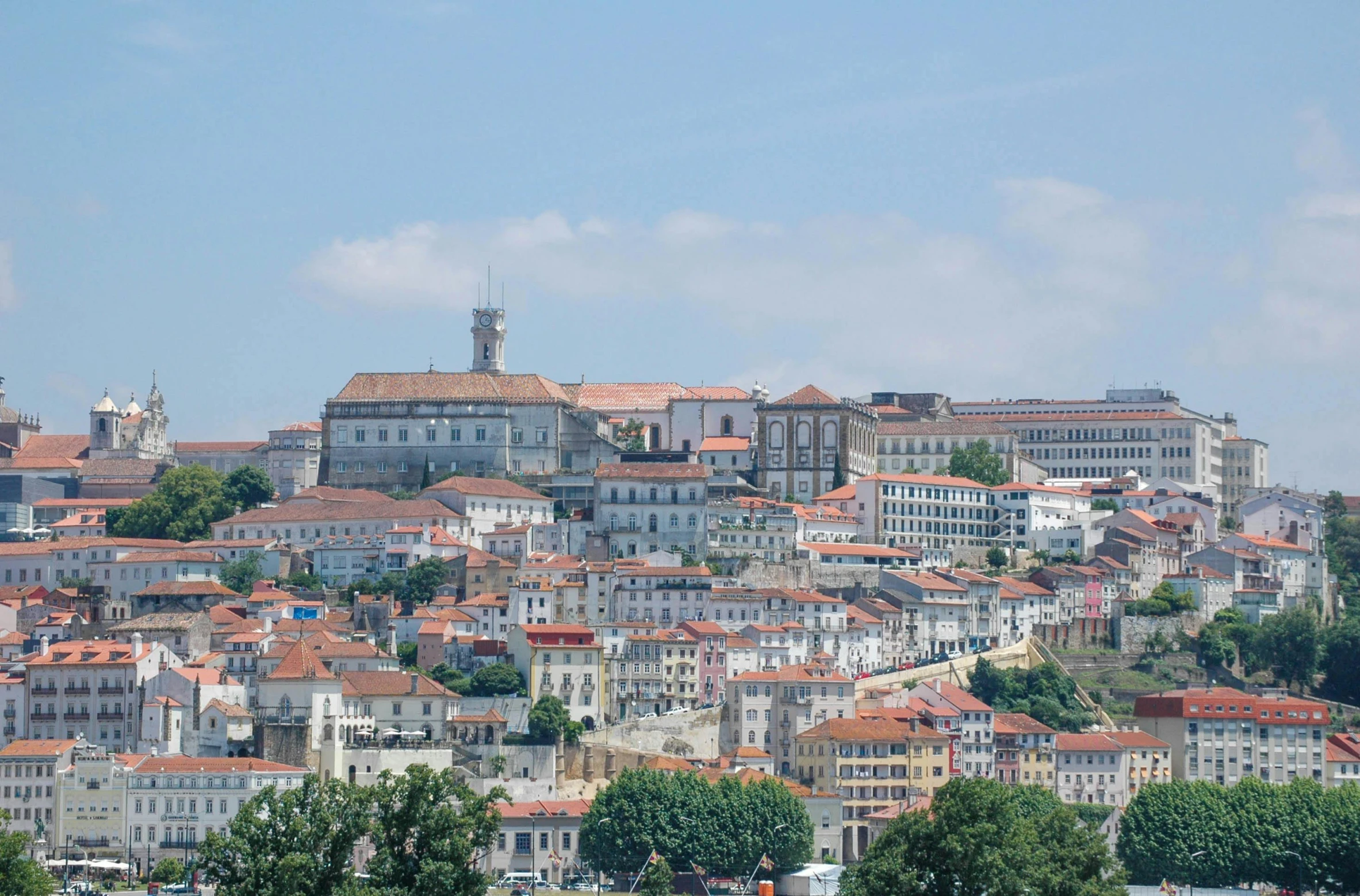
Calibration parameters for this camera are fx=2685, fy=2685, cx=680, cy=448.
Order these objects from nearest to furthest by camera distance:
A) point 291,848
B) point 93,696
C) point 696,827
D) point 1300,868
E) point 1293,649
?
point 291,848 < point 696,827 < point 1300,868 < point 93,696 < point 1293,649

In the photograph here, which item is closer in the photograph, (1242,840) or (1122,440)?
(1242,840)

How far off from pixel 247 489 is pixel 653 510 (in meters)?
22.9

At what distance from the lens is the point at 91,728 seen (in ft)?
334

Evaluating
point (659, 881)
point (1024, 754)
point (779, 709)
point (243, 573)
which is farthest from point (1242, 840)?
point (243, 573)

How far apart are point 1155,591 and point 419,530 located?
1413 inches

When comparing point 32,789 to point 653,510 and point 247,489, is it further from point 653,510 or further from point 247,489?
point 247,489

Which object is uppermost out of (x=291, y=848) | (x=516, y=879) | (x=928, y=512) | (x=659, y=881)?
(x=928, y=512)

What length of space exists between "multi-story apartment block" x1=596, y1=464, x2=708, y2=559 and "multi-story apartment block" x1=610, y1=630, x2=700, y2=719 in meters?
14.9

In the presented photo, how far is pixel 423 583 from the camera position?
118 metres

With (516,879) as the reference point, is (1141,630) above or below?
above

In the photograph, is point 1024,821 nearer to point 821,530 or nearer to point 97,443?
point 821,530

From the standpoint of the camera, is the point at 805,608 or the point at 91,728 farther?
the point at 805,608

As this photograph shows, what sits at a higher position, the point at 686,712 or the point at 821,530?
the point at 821,530

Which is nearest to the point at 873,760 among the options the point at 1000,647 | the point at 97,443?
the point at 1000,647
